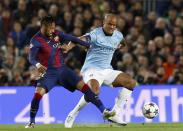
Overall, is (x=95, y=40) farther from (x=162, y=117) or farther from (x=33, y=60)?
(x=162, y=117)

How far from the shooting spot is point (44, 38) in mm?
14086

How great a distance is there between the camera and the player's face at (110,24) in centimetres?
1483

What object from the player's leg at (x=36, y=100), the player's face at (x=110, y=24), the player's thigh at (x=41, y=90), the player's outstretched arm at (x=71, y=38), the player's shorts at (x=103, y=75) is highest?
the player's face at (x=110, y=24)

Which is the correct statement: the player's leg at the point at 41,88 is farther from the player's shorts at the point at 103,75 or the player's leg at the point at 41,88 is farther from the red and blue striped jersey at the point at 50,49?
the player's shorts at the point at 103,75

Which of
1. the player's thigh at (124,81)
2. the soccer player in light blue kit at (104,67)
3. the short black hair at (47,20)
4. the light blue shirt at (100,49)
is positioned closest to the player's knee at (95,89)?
the soccer player in light blue kit at (104,67)

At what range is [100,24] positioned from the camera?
21.5 metres

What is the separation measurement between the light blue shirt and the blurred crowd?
4.40 metres

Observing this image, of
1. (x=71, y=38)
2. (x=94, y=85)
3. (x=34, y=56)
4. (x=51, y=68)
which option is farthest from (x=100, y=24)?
(x=34, y=56)

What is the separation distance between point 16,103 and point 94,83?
162 inches

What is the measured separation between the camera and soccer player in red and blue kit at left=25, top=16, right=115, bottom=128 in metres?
14.0

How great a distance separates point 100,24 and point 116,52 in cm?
116

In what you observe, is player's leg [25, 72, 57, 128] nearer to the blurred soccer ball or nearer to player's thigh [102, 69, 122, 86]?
player's thigh [102, 69, 122, 86]

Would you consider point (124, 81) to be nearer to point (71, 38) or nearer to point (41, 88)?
point (71, 38)

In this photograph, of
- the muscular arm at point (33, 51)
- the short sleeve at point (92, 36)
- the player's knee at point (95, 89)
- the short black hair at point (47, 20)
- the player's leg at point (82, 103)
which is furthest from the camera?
the short sleeve at point (92, 36)
